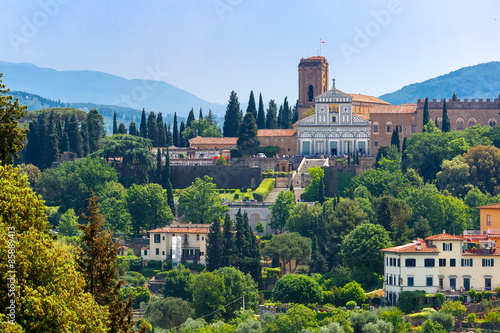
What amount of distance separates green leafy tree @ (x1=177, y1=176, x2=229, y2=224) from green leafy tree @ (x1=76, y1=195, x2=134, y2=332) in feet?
182

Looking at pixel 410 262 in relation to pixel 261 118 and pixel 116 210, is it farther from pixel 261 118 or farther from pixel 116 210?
pixel 261 118

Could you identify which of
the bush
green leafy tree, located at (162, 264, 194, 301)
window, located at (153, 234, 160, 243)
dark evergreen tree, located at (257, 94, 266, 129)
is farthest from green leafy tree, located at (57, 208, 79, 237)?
dark evergreen tree, located at (257, 94, 266, 129)

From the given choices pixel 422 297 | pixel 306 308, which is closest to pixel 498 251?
pixel 422 297

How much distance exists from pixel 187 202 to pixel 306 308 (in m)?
26.0

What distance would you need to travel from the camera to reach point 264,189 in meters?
81.9

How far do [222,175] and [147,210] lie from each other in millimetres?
14817

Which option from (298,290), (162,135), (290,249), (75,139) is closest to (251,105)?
(162,135)

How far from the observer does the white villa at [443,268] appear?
52781 millimetres

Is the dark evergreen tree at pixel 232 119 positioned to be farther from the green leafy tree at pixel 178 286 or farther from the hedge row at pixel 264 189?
the green leafy tree at pixel 178 286

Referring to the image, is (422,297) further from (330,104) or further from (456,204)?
(330,104)

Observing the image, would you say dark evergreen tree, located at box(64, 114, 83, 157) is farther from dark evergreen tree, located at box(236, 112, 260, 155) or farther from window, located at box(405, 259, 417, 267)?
window, located at box(405, 259, 417, 267)

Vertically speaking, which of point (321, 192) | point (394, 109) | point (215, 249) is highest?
point (394, 109)

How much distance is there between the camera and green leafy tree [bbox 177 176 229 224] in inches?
2943

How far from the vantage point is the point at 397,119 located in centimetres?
9312
